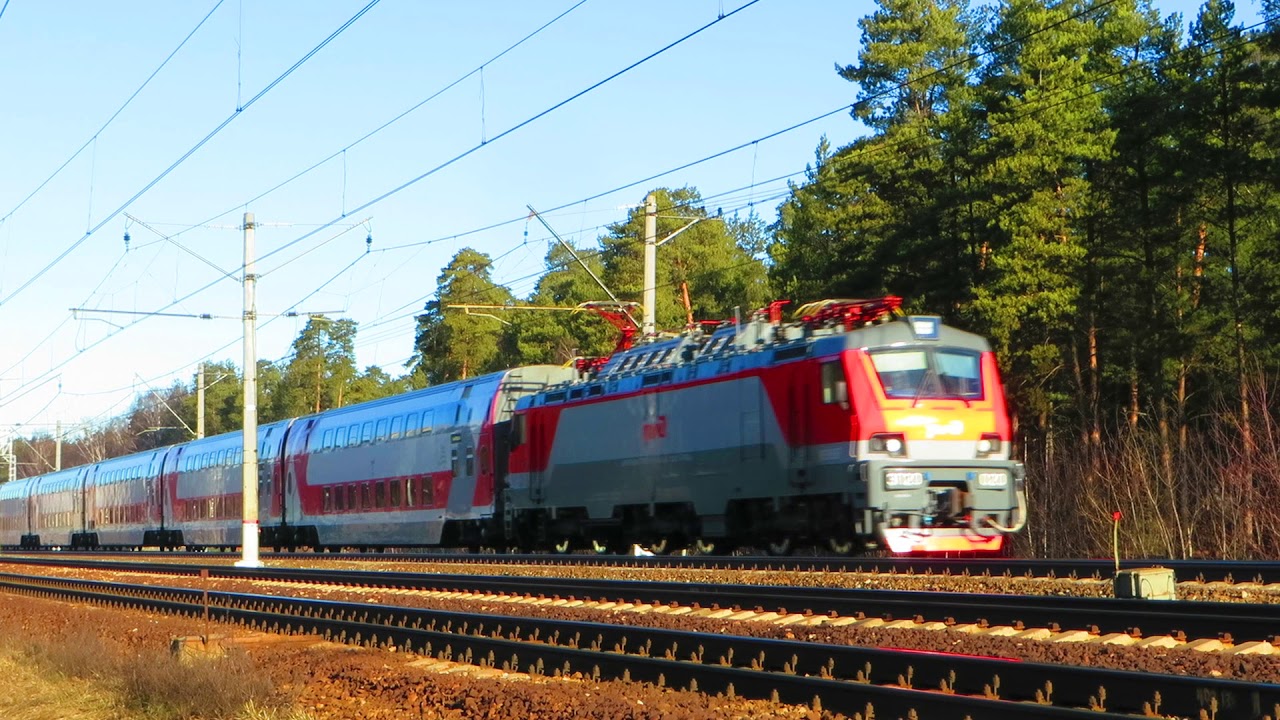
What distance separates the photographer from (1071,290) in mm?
45656

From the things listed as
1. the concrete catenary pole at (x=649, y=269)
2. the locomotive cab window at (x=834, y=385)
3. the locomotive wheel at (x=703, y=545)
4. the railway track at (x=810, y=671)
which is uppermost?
the concrete catenary pole at (x=649, y=269)

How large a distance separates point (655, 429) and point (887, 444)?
5.39 meters

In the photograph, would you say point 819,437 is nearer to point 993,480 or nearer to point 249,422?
point 993,480

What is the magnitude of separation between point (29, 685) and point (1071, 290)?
125ft

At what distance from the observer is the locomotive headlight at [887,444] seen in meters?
19.5

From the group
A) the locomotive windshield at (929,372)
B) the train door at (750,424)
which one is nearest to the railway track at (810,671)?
the train door at (750,424)

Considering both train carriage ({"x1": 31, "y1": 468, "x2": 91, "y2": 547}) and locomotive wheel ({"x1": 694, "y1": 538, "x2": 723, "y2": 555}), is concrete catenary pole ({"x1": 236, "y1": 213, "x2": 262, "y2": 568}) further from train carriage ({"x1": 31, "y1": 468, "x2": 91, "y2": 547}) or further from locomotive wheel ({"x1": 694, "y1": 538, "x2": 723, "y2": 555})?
train carriage ({"x1": 31, "y1": 468, "x2": 91, "y2": 547})

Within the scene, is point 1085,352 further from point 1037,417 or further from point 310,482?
point 310,482

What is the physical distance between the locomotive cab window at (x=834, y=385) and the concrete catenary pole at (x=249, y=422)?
12.7 m

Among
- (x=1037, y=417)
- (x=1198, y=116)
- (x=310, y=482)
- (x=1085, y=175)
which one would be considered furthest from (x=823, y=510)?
(x=1085, y=175)

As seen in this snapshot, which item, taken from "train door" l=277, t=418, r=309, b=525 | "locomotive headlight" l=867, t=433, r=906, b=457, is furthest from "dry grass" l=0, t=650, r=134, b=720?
"train door" l=277, t=418, r=309, b=525

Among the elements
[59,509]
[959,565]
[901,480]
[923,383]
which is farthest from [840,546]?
[59,509]

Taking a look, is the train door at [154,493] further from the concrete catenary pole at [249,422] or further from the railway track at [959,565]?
the railway track at [959,565]

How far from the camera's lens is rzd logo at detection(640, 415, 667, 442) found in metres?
23.7
